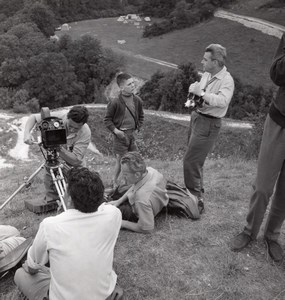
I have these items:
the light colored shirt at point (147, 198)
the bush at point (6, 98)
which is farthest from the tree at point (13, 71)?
the light colored shirt at point (147, 198)

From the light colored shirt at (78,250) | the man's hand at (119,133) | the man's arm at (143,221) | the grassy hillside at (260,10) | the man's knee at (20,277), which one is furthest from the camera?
the grassy hillside at (260,10)

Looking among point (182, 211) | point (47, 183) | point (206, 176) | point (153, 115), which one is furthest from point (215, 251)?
point (153, 115)

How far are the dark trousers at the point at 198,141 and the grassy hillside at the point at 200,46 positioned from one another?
3270cm

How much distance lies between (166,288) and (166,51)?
44864 millimetres

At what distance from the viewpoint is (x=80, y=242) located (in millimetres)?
2629

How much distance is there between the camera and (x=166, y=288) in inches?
140

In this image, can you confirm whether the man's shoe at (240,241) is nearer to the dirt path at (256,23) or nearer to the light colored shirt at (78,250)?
the light colored shirt at (78,250)

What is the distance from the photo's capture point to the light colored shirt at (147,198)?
4.12 metres

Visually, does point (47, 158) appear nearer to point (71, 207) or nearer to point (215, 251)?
point (71, 207)

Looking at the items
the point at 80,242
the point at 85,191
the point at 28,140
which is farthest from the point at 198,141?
the point at 80,242

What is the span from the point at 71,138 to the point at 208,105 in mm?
1857

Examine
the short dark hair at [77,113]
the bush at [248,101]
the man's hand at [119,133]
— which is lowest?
the bush at [248,101]

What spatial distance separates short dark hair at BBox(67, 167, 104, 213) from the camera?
2.69 meters

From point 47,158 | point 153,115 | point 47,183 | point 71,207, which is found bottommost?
point 153,115
